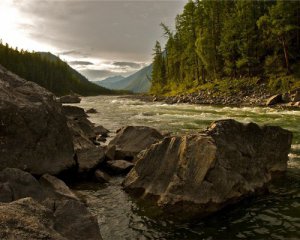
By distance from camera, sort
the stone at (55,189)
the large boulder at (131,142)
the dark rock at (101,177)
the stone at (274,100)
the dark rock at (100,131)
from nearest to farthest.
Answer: the stone at (55,189), the dark rock at (101,177), the large boulder at (131,142), the dark rock at (100,131), the stone at (274,100)

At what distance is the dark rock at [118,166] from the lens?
53.4 ft

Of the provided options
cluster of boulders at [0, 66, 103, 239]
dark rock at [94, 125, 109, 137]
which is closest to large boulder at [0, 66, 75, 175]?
cluster of boulders at [0, 66, 103, 239]

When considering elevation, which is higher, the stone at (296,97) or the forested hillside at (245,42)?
the forested hillside at (245,42)

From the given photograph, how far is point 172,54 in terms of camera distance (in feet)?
364

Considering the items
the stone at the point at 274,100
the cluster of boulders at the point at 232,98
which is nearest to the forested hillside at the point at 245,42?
the cluster of boulders at the point at 232,98

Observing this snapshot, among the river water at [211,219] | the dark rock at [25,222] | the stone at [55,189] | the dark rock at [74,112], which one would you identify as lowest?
the river water at [211,219]

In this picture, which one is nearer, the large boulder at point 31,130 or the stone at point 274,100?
the large boulder at point 31,130

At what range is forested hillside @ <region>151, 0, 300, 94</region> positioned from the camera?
56062 millimetres

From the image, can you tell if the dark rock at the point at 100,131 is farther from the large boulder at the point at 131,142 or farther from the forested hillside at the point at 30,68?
the forested hillside at the point at 30,68

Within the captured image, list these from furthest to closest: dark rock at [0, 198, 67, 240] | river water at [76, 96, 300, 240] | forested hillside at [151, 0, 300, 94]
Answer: forested hillside at [151, 0, 300, 94] < river water at [76, 96, 300, 240] < dark rock at [0, 198, 67, 240]

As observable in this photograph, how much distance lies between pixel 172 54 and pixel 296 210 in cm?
10290

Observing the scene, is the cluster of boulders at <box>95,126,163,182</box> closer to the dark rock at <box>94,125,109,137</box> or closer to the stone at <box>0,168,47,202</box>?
the stone at <box>0,168,47,202</box>

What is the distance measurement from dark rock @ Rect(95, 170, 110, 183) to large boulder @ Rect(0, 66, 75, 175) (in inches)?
54.3

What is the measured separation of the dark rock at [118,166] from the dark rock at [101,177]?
0.83 meters
